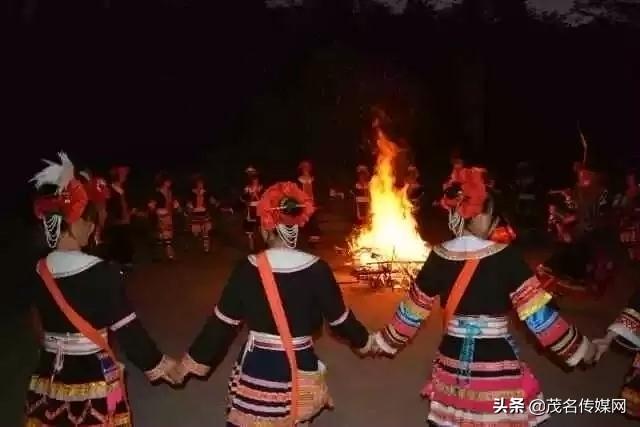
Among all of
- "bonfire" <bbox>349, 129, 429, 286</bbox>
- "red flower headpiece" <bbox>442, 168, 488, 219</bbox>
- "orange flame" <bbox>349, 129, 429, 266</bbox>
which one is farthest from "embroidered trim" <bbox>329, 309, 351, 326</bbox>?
"orange flame" <bbox>349, 129, 429, 266</bbox>

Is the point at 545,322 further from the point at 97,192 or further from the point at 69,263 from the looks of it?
the point at 97,192

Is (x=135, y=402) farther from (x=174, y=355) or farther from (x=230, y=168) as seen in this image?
(x=230, y=168)

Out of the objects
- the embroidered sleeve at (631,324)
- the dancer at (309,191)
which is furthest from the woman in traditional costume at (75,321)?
the dancer at (309,191)

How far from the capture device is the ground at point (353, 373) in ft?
16.4

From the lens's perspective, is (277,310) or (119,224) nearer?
(277,310)

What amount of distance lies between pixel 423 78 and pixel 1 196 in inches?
381

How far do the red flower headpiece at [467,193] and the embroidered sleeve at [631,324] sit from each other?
1.00 m

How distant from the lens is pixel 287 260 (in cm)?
344

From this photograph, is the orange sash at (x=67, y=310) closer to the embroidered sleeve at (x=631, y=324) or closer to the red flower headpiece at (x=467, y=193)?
the red flower headpiece at (x=467, y=193)

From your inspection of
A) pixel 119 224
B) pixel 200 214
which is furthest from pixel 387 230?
pixel 119 224

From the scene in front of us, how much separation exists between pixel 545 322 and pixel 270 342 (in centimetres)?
133

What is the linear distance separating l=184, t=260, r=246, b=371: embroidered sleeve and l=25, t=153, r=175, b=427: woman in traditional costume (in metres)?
0.24

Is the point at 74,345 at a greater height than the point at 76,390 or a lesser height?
greater

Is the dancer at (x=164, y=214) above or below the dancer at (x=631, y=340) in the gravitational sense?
below
